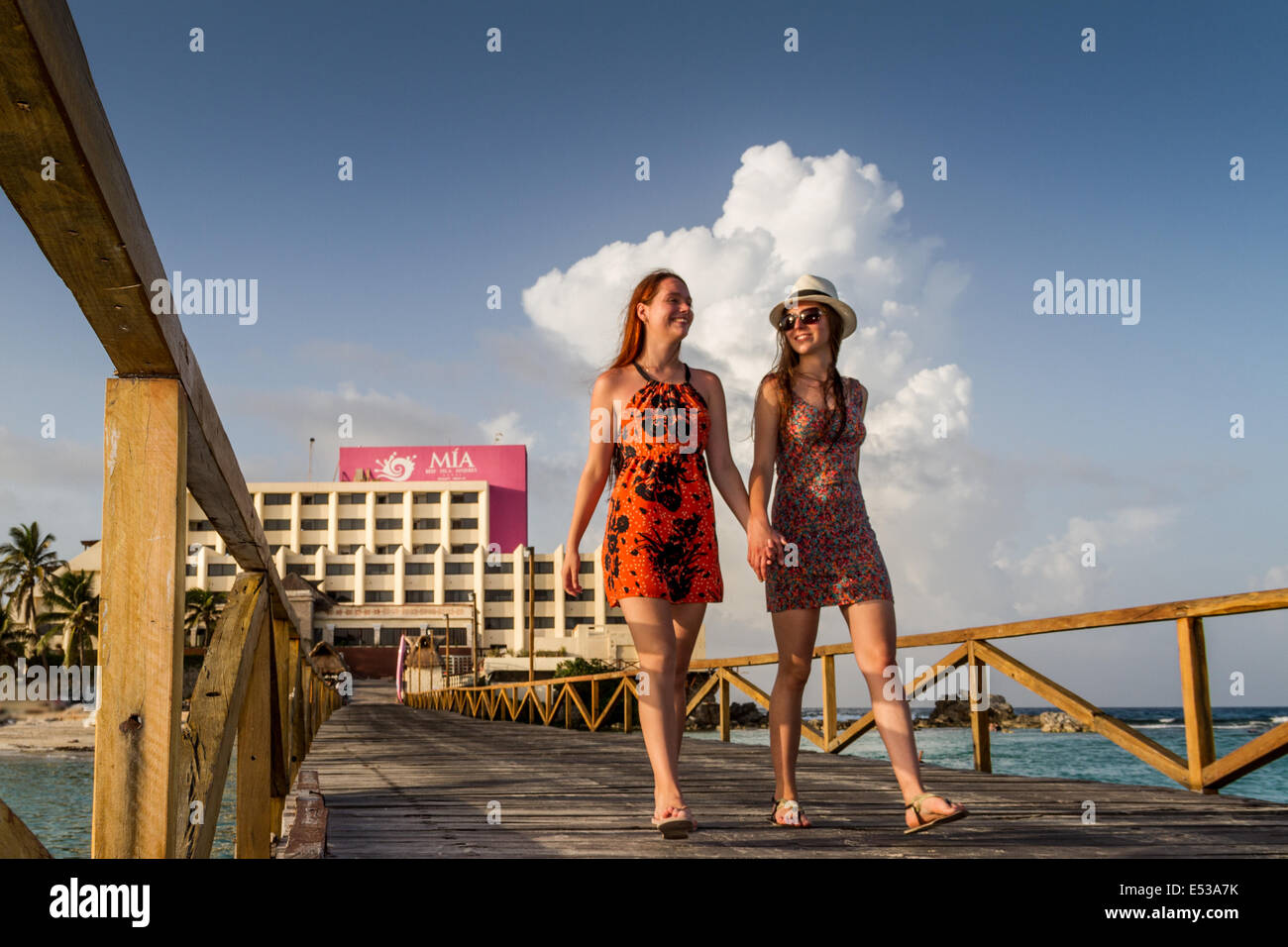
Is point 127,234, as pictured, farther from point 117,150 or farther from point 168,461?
point 168,461

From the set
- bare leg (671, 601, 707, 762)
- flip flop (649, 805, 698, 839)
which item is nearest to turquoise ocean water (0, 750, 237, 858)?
bare leg (671, 601, 707, 762)

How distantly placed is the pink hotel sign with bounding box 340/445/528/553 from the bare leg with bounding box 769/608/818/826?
78.0 m

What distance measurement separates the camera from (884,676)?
3367 millimetres

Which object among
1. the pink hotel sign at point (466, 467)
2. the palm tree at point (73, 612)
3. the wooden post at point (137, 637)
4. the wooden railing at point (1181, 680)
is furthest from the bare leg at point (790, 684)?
the pink hotel sign at point (466, 467)

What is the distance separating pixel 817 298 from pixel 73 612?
56.1 m

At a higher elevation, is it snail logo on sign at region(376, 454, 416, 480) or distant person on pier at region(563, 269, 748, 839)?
snail logo on sign at region(376, 454, 416, 480)

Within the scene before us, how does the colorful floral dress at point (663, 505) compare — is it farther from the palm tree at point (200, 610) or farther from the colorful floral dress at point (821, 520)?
the palm tree at point (200, 610)

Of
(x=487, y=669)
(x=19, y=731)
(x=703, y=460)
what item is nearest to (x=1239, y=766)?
(x=703, y=460)

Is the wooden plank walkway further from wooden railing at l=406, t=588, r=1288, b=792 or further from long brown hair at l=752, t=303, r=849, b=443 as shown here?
long brown hair at l=752, t=303, r=849, b=443

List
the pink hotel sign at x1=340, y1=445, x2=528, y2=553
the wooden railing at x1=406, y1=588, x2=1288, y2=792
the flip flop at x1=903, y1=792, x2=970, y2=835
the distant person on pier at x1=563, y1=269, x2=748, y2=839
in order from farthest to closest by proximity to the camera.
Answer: the pink hotel sign at x1=340, y1=445, x2=528, y2=553 → the wooden railing at x1=406, y1=588, x2=1288, y2=792 → the distant person on pier at x1=563, y1=269, x2=748, y2=839 → the flip flop at x1=903, y1=792, x2=970, y2=835

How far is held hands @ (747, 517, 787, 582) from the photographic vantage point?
3389 millimetres

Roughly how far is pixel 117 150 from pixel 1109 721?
524cm

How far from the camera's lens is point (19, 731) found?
157ft

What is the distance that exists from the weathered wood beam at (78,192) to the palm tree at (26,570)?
6099 centimetres
